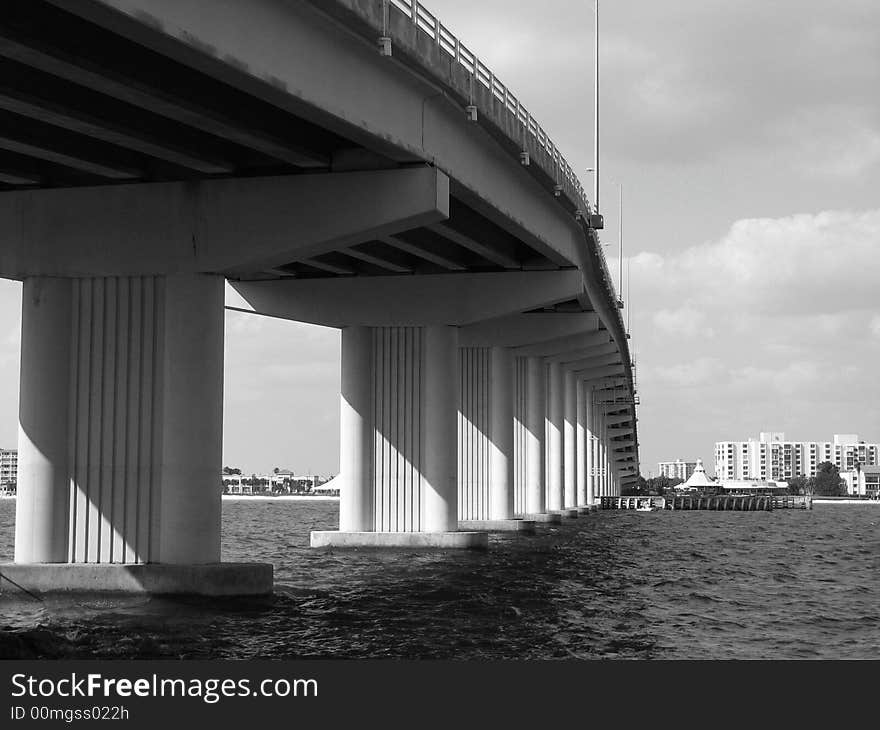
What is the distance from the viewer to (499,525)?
2356 inches

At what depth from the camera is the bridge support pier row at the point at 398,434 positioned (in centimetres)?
4769

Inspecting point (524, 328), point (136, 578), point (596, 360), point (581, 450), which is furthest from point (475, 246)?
point (581, 450)

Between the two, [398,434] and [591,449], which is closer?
[398,434]

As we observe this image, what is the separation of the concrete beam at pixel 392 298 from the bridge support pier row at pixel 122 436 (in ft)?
55.2

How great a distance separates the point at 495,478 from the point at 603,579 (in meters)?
22.5

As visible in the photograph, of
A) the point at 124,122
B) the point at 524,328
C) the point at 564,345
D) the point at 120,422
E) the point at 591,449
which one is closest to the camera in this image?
the point at 124,122

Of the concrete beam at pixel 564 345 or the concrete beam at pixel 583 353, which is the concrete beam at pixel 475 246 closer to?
the concrete beam at pixel 564 345

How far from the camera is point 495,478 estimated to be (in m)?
60.5

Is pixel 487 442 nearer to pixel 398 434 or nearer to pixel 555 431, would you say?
pixel 398 434

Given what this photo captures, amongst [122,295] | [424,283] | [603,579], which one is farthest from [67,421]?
[424,283]

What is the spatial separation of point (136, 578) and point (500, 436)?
106 ft

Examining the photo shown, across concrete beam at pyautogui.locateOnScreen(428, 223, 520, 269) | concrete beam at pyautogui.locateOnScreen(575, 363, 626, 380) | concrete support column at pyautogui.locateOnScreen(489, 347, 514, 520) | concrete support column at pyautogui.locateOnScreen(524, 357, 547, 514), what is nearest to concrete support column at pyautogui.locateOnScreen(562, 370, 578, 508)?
concrete beam at pyautogui.locateOnScreen(575, 363, 626, 380)

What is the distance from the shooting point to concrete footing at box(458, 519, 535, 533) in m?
59.5

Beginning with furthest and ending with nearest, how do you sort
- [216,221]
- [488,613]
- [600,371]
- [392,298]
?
[600,371] → [392,298] → [216,221] → [488,613]
